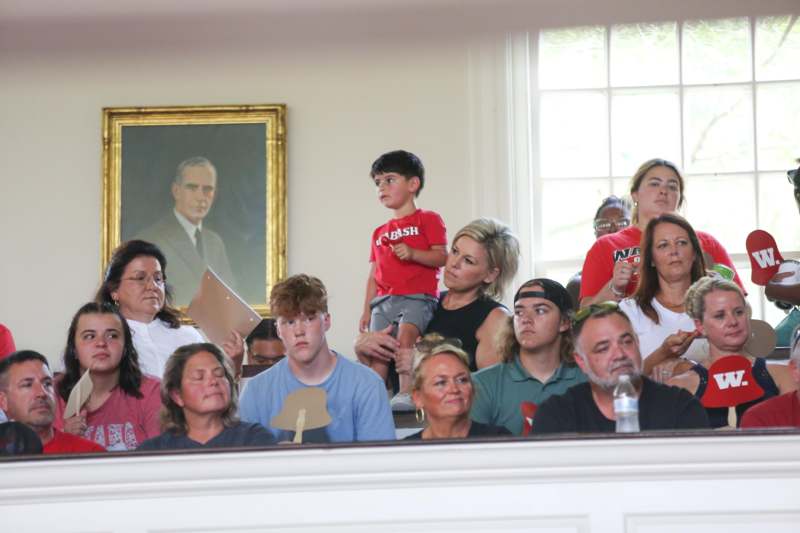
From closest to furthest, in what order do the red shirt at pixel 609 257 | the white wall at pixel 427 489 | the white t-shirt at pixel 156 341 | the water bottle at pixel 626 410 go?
the white wall at pixel 427 489, the water bottle at pixel 626 410, the white t-shirt at pixel 156 341, the red shirt at pixel 609 257

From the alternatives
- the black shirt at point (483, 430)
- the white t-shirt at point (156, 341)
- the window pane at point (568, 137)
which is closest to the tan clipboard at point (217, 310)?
the white t-shirt at point (156, 341)

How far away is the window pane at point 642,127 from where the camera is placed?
7.52 m

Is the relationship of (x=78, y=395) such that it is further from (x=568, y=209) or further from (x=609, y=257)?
(x=568, y=209)

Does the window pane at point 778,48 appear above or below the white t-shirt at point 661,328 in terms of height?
above

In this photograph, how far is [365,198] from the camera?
754 cm

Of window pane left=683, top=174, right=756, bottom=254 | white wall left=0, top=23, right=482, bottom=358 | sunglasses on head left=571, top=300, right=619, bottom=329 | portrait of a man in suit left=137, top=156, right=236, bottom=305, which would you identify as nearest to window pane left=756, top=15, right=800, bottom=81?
window pane left=683, top=174, right=756, bottom=254

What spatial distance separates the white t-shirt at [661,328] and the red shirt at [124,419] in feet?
4.94

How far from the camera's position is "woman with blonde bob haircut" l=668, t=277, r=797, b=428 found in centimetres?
426

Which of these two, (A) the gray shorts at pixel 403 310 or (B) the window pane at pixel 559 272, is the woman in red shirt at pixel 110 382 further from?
(B) the window pane at pixel 559 272

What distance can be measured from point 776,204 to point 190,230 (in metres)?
2.98

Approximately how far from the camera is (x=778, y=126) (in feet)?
24.5

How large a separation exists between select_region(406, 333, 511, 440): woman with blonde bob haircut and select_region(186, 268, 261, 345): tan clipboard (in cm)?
97

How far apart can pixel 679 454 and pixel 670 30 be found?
4585mm

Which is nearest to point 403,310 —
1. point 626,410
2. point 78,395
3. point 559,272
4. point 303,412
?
point 303,412
